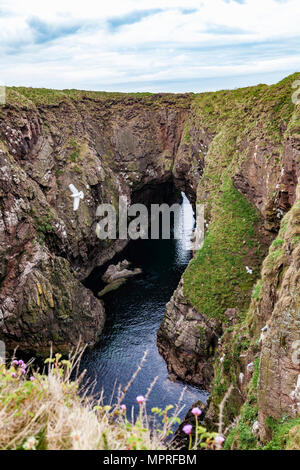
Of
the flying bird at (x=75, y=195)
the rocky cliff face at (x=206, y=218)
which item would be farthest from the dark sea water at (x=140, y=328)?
the flying bird at (x=75, y=195)

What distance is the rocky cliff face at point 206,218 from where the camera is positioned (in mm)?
21109

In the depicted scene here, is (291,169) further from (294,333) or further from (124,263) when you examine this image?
(124,263)

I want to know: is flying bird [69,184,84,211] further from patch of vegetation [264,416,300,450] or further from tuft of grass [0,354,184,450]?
tuft of grass [0,354,184,450]

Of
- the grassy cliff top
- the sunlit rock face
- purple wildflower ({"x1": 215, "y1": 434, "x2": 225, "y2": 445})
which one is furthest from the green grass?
purple wildflower ({"x1": 215, "y1": 434, "x2": 225, "y2": 445})

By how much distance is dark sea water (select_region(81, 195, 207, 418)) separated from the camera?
1524 inches

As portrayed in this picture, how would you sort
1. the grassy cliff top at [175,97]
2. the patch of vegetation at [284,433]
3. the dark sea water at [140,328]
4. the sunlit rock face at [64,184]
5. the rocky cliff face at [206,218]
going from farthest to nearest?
the grassy cliff top at [175,97]
the sunlit rock face at [64,184]
the dark sea water at [140,328]
the rocky cliff face at [206,218]
the patch of vegetation at [284,433]

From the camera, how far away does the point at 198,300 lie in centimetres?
4159

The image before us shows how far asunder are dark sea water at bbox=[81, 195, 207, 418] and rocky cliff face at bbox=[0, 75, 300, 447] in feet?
7.81

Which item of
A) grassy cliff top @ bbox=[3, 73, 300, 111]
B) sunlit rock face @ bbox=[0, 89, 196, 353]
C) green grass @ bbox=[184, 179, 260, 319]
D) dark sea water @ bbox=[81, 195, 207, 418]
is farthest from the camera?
grassy cliff top @ bbox=[3, 73, 300, 111]

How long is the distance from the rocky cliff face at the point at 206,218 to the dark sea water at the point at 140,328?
7.81ft

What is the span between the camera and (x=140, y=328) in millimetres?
50438

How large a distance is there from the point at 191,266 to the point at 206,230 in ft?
26.7

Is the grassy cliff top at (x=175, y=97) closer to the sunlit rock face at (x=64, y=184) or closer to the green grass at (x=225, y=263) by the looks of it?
the sunlit rock face at (x=64, y=184)

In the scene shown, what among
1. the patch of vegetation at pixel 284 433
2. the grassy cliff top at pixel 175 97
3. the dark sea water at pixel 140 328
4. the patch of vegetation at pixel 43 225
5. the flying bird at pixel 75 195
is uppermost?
the grassy cliff top at pixel 175 97
